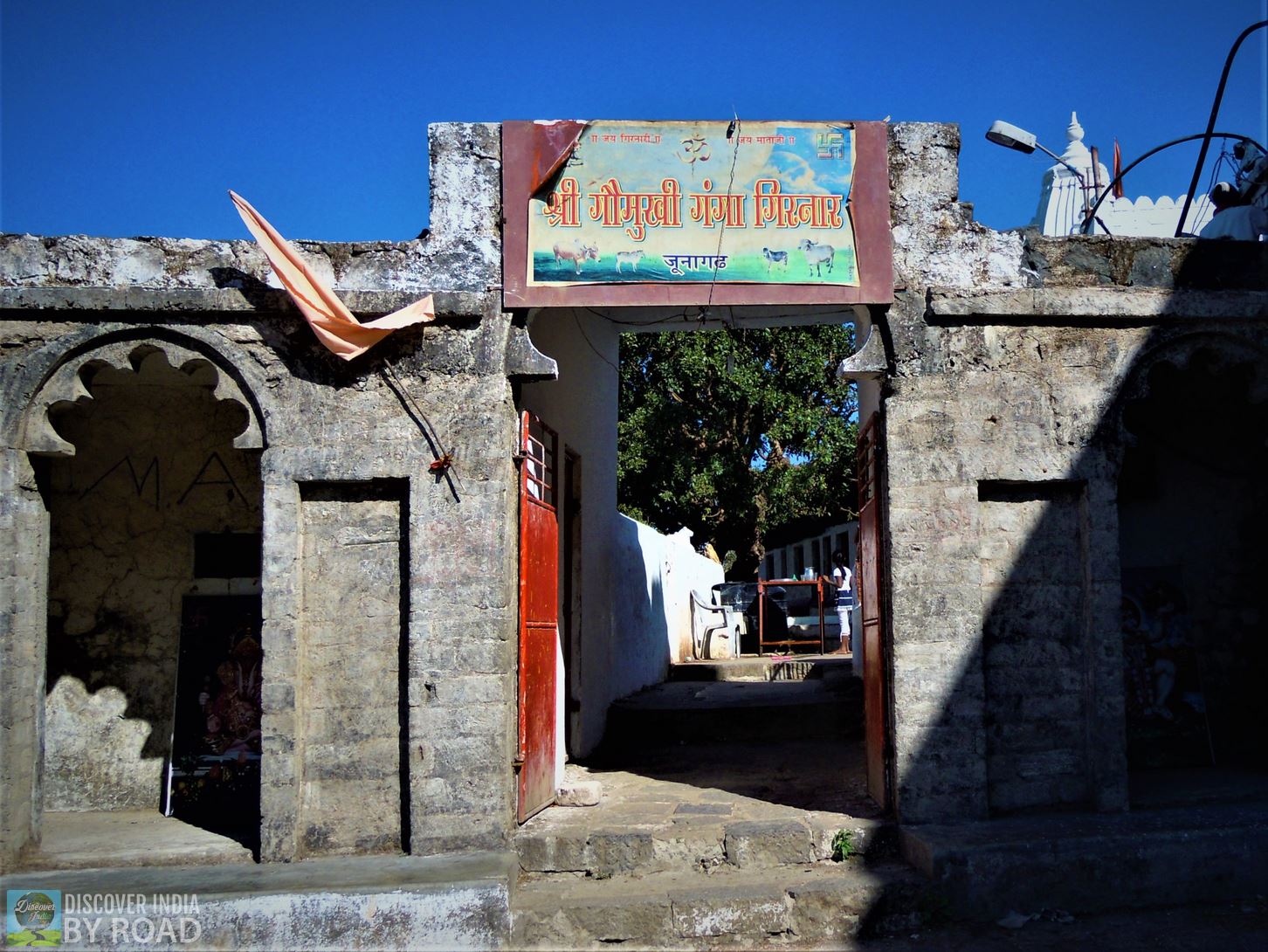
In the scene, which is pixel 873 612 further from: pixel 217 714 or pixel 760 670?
pixel 760 670

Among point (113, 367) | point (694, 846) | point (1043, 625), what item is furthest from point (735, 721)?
point (113, 367)

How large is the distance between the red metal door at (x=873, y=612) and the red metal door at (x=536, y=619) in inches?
85.0

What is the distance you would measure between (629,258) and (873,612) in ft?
9.11

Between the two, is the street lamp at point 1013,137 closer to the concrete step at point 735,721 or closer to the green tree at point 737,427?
the concrete step at point 735,721

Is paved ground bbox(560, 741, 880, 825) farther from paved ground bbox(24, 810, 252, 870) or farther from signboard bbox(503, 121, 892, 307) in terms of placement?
signboard bbox(503, 121, 892, 307)

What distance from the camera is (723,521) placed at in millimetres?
22109

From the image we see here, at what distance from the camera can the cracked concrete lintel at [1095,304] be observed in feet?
20.5

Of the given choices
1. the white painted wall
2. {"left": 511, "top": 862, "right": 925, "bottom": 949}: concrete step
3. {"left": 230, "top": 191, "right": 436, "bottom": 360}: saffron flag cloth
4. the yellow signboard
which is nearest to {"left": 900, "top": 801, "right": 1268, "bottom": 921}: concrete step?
{"left": 511, "top": 862, "right": 925, "bottom": 949}: concrete step

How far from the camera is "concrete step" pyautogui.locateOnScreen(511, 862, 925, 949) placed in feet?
17.6

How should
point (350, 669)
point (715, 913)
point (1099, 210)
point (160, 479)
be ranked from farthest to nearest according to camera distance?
point (1099, 210), point (160, 479), point (350, 669), point (715, 913)

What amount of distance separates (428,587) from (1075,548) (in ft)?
12.8

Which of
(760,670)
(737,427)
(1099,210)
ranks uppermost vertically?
(1099,210)

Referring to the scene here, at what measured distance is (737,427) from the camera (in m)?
21.4
